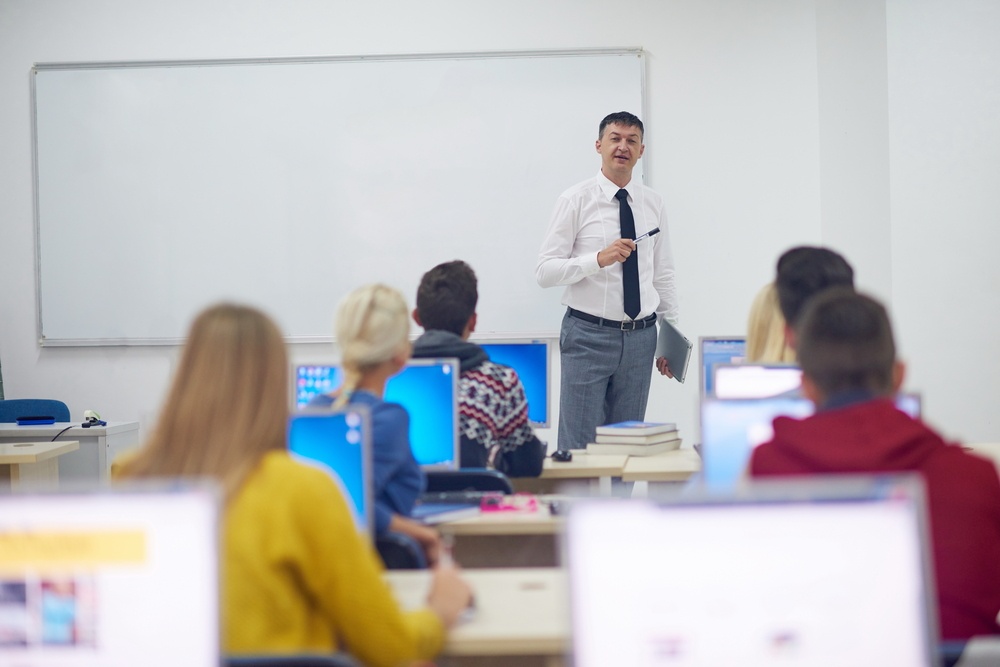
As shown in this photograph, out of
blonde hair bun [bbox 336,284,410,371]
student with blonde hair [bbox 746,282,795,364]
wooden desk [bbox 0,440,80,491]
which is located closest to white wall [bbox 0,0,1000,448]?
wooden desk [bbox 0,440,80,491]

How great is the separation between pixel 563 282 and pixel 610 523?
3.52 metres

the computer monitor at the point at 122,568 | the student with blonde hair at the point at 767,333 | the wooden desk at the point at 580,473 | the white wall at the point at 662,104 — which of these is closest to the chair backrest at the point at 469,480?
the wooden desk at the point at 580,473

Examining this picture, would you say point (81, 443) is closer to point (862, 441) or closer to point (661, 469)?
point (661, 469)

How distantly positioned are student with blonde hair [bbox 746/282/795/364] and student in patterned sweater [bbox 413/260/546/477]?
0.75 m

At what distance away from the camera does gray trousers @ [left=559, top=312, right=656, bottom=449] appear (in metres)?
4.55

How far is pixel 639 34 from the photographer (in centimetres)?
564

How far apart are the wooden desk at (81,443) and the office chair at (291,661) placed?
372 centimetres

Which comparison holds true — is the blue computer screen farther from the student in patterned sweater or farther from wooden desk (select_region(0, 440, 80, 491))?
wooden desk (select_region(0, 440, 80, 491))

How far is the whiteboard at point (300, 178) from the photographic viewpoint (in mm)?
5680

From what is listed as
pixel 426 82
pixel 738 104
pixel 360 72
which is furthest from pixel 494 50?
pixel 738 104

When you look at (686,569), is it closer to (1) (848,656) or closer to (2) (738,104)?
(1) (848,656)

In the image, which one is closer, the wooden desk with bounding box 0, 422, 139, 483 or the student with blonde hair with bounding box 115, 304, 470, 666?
the student with blonde hair with bounding box 115, 304, 470, 666

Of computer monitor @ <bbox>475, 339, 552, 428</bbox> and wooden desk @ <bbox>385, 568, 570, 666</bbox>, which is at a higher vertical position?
computer monitor @ <bbox>475, 339, 552, 428</bbox>

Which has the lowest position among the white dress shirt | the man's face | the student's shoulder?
the student's shoulder
